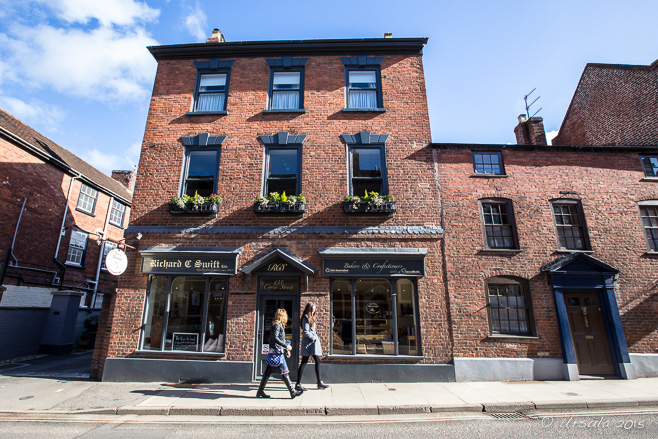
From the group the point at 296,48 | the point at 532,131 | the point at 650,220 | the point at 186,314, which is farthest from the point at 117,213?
the point at 650,220

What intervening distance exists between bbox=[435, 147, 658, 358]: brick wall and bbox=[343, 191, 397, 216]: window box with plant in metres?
1.94

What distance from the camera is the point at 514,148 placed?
10492mm

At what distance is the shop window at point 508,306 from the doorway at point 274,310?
18.9 ft

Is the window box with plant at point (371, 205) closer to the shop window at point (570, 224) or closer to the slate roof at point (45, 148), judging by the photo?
the shop window at point (570, 224)

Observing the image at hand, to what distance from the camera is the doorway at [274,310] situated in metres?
8.66

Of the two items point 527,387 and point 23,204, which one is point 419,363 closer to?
point 527,387

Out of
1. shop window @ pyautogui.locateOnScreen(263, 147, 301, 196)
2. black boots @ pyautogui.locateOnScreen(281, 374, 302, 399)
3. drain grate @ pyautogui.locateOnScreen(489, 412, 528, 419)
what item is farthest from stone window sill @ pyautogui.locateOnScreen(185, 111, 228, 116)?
drain grate @ pyautogui.locateOnScreen(489, 412, 528, 419)

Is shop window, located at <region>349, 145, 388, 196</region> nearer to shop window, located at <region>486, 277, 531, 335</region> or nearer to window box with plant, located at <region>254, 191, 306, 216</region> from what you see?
window box with plant, located at <region>254, 191, 306, 216</region>

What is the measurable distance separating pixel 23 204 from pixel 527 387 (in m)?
19.7

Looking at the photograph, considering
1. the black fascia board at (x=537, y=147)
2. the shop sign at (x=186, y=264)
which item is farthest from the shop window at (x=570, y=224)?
the shop sign at (x=186, y=264)

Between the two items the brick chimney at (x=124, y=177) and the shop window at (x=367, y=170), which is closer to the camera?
the shop window at (x=367, y=170)

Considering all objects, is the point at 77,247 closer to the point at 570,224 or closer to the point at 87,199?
the point at 87,199

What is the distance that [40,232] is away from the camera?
13.9m

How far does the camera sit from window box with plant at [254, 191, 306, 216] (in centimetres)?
934
